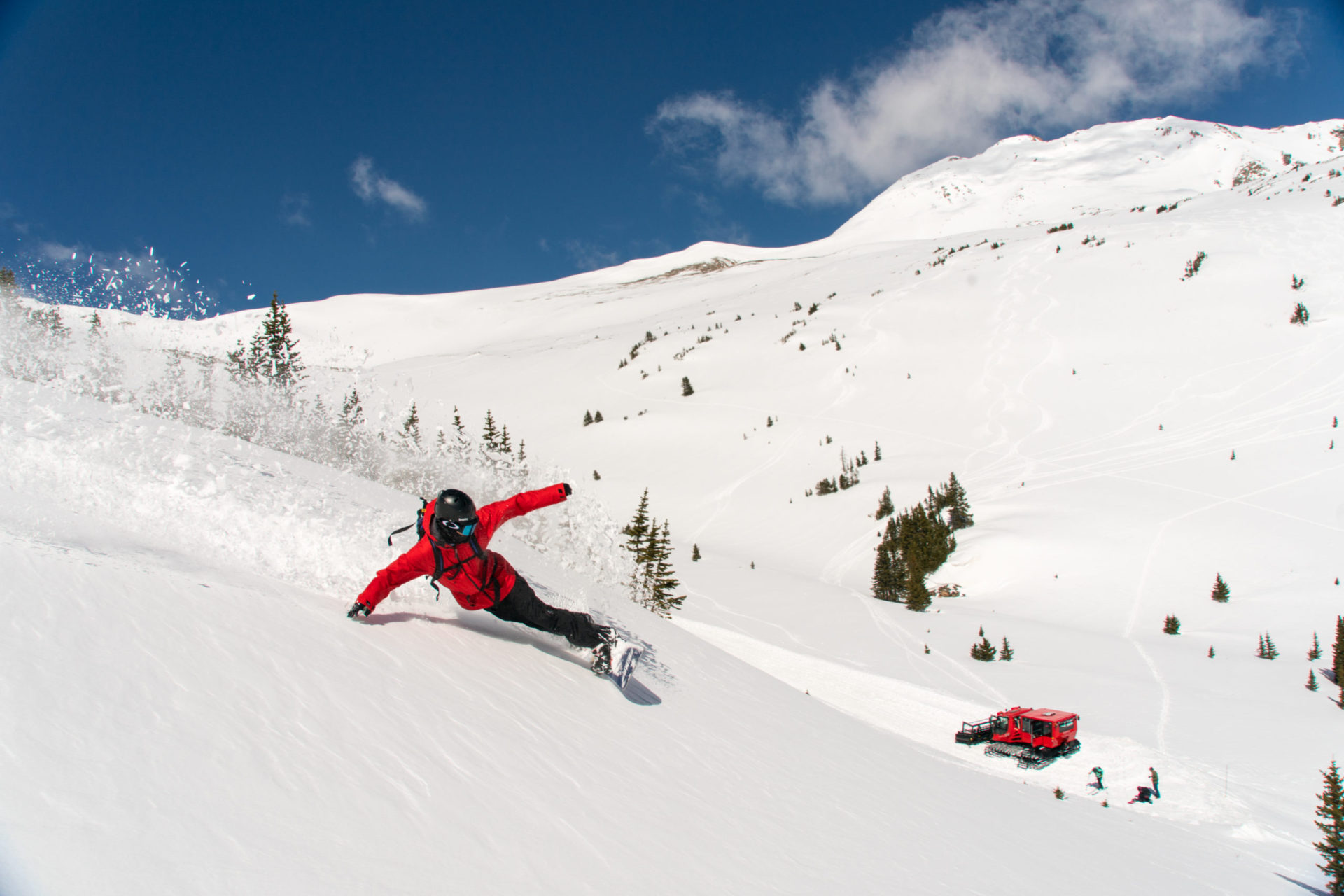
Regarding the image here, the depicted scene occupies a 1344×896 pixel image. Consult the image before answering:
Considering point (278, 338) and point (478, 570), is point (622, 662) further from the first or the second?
point (278, 338)

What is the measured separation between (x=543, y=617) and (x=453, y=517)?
1.23m

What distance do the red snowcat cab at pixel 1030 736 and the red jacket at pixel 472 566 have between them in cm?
1159

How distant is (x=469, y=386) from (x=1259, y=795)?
68845mm

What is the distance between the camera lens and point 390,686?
3.87 meters

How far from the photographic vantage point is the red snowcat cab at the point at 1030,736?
12586 mm

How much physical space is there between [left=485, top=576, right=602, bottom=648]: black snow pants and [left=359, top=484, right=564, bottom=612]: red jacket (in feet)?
0.31

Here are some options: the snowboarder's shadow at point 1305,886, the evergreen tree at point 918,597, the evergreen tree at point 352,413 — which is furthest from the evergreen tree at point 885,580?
the evergreen tree at point 352,413

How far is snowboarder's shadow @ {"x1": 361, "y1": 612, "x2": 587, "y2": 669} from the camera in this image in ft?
17.2

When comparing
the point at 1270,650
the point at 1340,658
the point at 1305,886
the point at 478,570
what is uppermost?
the point at 478,570

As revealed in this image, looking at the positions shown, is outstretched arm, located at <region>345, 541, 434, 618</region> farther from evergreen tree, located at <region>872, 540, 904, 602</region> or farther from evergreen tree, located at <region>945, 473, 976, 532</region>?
evergreen tree, located at <region>945, 473, 976, 532</region>

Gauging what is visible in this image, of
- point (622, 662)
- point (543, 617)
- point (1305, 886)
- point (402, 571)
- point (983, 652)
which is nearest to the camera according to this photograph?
point (402, 571)

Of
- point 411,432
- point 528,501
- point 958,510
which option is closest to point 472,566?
point 528,501

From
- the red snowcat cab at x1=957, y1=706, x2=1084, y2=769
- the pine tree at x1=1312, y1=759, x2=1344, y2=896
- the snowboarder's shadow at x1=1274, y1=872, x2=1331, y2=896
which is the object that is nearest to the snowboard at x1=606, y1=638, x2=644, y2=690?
the pine tree at x1=1312, y1=759, x2=1344, y2=896

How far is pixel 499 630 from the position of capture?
5.81m
